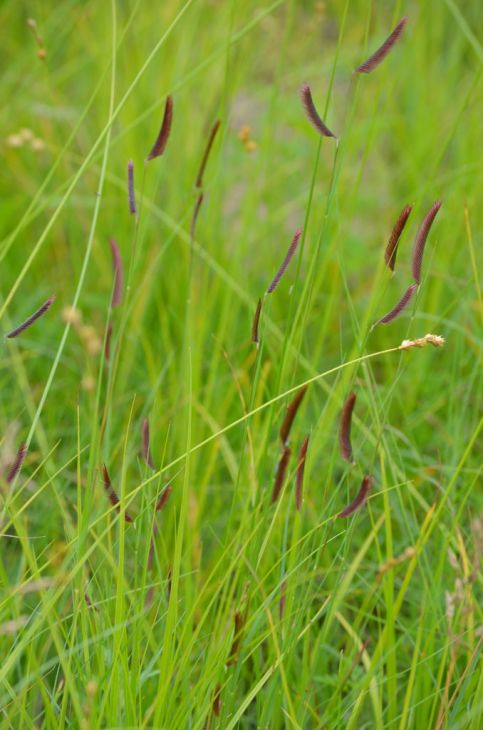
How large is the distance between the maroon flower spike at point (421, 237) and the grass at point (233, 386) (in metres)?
0.08

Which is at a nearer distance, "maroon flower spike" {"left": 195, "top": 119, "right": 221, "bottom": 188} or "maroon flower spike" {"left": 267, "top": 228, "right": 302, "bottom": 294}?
"maroon flower spike" {"left": 267, "top": 228, "right": 302, "bottom": 294}

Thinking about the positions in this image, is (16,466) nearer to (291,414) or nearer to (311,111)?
(291,414)

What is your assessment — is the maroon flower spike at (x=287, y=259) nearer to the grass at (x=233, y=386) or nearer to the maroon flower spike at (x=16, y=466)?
the grass at (x=233, y=386)

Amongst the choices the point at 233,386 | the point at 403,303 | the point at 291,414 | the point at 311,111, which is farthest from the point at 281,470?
the point at 233,386

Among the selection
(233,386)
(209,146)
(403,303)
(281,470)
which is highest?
(209,146)

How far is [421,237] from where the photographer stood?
36.9 inches

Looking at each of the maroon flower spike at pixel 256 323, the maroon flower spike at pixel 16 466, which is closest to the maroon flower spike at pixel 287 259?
the maroon flower spike at pixel 256 323

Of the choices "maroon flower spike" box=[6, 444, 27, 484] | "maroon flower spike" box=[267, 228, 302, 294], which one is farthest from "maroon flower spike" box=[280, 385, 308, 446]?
"maroon flower spike" box=[6, 444, 27, 484]

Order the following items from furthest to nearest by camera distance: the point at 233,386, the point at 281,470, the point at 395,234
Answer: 1. the point at 233,386
2. the point at 281,470
3. the point at 395,234

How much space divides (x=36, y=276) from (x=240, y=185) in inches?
28.8

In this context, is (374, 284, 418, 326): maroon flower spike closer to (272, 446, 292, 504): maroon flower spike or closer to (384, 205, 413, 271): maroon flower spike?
(384, 205, 413, 271): maroon flower spike

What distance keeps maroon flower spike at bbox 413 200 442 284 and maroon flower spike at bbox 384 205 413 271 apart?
0.02 metres

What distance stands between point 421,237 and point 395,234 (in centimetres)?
3

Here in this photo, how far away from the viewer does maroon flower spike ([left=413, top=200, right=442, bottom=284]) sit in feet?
3.02
